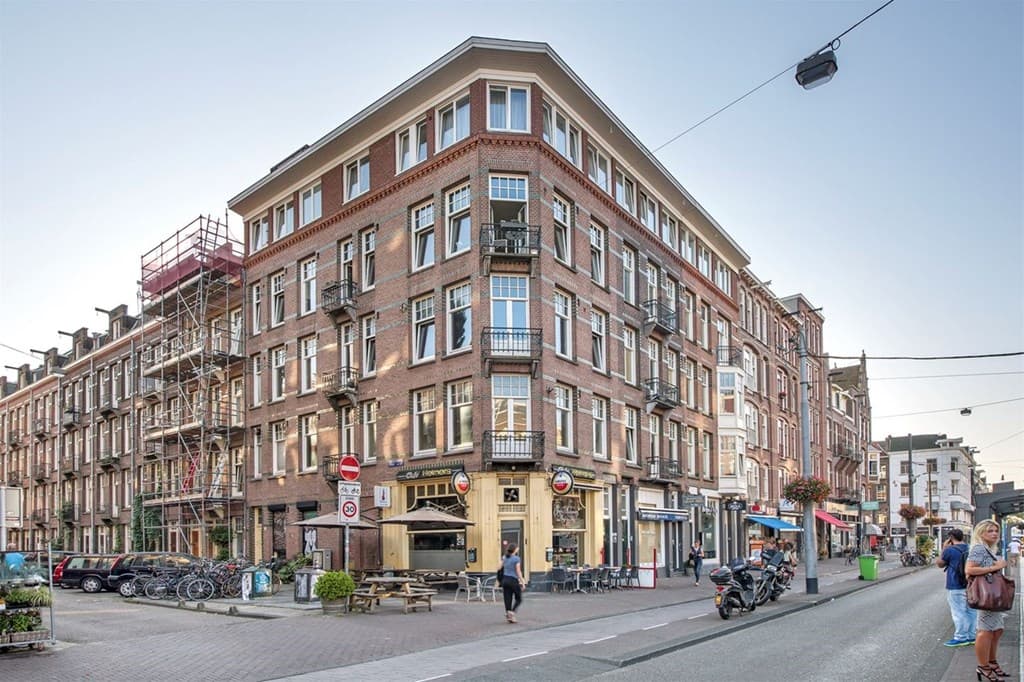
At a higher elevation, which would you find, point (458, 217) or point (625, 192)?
point (625, 192)

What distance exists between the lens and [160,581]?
2669cm

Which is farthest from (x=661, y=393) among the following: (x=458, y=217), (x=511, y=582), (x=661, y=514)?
(x=511, y=582)

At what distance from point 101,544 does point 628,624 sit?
41.4 m

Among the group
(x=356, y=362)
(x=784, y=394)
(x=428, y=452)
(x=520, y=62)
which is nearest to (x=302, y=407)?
(x=356, y=362)

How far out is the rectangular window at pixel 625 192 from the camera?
34562 mm

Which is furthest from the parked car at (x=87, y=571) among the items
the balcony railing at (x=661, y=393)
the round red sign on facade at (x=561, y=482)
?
the balcony railing at (x=661, y=393)

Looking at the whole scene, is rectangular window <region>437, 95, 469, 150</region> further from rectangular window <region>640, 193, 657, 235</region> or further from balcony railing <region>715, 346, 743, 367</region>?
balcony railing <region>715, 346, 743, 367</region>

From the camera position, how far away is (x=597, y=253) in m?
32.7

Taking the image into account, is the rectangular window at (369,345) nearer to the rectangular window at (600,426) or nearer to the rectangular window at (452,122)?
the rectangular window at (452,122)

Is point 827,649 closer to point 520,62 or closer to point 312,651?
point 312,651

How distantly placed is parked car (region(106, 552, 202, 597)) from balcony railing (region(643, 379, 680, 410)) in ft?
56.2

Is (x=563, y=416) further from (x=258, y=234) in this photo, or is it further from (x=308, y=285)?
(x=258, y=234)

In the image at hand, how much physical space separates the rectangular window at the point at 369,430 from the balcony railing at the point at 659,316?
1115 cm

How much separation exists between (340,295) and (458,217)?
20.3ft
